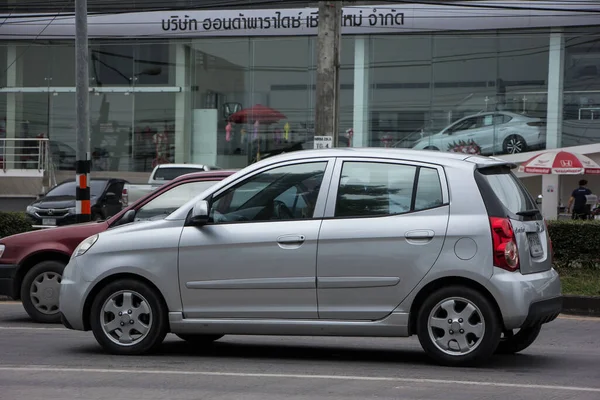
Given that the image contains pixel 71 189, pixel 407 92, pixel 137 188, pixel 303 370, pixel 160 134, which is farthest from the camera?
pixel 160 134

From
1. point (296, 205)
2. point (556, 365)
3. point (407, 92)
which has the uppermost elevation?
point (407, 92)

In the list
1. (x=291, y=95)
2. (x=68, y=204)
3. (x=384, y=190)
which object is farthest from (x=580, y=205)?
(x=384, y=190)

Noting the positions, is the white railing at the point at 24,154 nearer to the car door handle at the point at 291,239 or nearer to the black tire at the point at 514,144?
the black tire at the point at 514,144

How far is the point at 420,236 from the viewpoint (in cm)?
760

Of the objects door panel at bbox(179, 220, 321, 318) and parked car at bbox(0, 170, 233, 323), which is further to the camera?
parked car at bbox(0, 170, 233, 323)

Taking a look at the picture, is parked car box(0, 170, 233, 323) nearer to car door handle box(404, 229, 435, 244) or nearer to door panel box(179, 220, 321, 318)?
door panel box(179, 220, 321, 318)

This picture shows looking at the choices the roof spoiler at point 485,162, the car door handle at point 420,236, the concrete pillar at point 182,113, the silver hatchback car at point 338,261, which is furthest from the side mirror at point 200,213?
the concrete pillar at point 182,113

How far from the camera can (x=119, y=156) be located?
34.2 m

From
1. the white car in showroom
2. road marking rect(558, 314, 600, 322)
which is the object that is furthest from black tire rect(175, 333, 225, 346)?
the white car in showroom

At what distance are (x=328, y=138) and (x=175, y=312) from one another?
9562 millimetres

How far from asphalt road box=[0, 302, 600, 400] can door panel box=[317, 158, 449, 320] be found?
570 mm

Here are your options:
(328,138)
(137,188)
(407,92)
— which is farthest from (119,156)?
(328,138)

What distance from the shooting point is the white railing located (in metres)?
33.6

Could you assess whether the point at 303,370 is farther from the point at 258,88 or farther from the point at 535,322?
the point at 258,88
